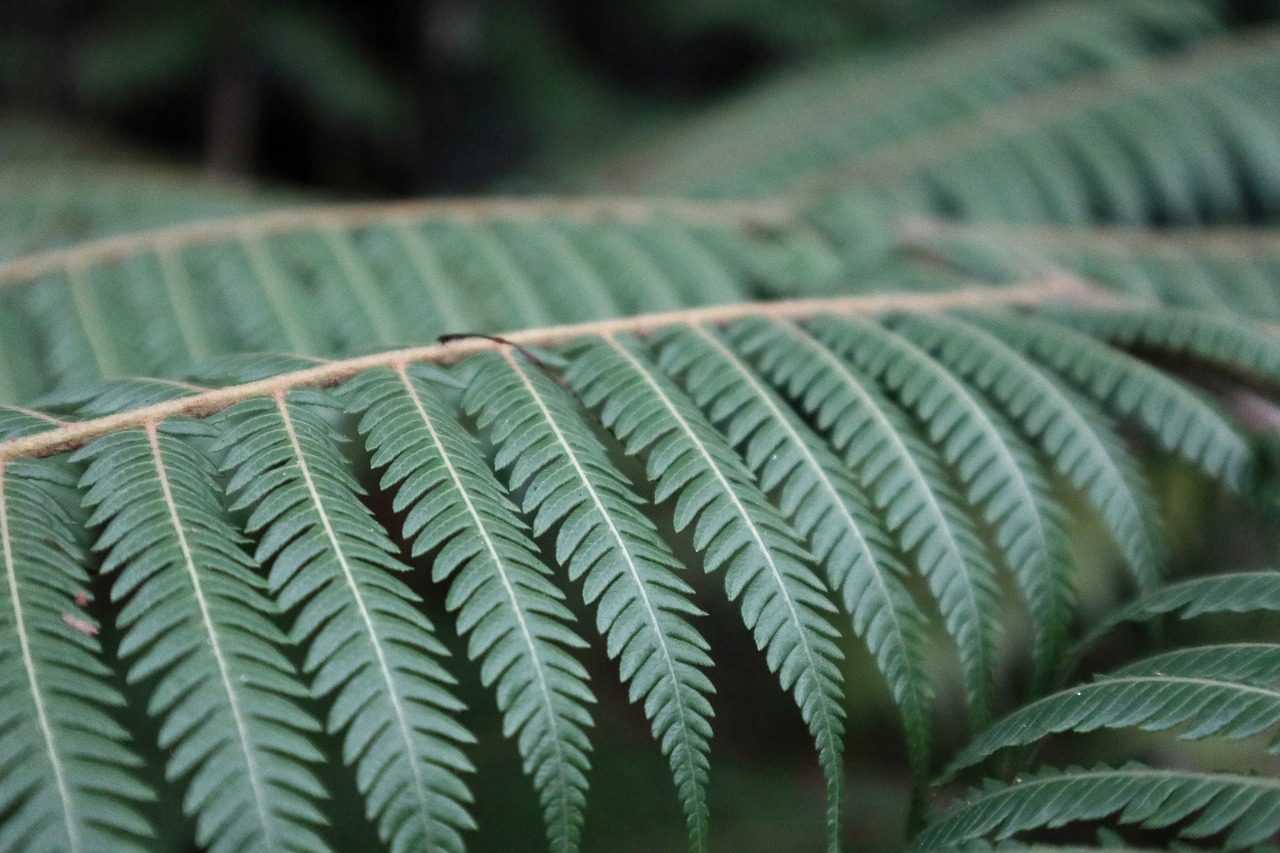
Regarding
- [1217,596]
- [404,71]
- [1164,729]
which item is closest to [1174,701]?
[1164,729]

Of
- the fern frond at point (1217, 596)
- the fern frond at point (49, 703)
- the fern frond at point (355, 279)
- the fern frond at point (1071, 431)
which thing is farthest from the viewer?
the fern frond at point (355, 279)

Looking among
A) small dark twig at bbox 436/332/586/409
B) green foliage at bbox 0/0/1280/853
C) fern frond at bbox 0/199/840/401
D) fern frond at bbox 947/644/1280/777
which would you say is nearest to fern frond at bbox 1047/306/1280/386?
green foliage at bbox 0/0/1280/853

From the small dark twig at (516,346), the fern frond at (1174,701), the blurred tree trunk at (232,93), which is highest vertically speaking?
the blurred tree trunk at (232,93)

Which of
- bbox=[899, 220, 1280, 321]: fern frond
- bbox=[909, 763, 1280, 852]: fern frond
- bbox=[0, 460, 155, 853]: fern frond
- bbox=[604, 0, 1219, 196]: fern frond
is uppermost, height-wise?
bbox=[604, 0, 1219, 196]: fern frond

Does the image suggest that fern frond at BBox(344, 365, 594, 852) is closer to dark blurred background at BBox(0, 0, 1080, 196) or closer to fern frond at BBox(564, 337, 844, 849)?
fern frond at BBox(564, 337, 844, 849)

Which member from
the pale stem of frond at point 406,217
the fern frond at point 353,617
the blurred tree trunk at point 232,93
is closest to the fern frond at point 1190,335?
the pale stem of frond at point 406,217

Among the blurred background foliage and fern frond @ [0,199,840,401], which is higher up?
the blurred background foliage

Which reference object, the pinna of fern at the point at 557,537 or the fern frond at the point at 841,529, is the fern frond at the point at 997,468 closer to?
the pinna of fern at the point at 557,537

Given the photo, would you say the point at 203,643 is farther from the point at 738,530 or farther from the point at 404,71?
the point at 404,71

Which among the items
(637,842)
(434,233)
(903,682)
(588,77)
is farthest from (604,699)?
(588,77)
